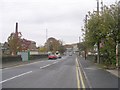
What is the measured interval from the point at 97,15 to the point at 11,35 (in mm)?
50385

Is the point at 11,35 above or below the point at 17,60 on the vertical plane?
above

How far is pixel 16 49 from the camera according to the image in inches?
3450

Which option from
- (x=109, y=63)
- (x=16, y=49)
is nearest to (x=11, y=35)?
(x=16, y=49)

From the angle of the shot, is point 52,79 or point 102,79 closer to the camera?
point 52,79

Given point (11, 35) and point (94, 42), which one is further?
point (11, 35)

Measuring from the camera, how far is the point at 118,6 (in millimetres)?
30781

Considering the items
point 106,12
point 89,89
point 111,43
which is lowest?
point 89,89

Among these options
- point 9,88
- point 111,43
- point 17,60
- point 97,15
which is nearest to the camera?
point 9,88

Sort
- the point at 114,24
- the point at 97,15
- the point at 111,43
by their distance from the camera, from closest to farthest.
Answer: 1. the point at 114,24
2. the point at 111,43
3. the point at 97,15

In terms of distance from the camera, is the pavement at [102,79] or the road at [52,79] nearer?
the road at [52,79]

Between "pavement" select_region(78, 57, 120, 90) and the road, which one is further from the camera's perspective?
"pavement" select_region(78, 57, 120, 90)

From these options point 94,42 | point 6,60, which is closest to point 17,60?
point 6,60

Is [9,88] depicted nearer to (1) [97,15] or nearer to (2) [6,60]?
(2) [6,60]

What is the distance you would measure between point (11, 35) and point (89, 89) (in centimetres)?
7878
